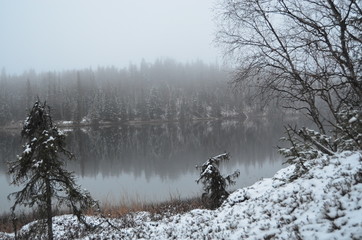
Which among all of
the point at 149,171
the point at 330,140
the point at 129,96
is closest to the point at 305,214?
the point at 330,140

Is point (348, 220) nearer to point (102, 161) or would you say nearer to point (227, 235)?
point (227, 235)

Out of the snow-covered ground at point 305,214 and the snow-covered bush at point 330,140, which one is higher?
the snow-covered bush at point 330,140

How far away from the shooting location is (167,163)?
31.3 meters

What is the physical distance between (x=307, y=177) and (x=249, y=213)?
157 centimetres

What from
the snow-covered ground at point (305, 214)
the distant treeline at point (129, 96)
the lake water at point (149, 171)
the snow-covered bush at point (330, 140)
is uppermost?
the distant treeline at point (129, 96)

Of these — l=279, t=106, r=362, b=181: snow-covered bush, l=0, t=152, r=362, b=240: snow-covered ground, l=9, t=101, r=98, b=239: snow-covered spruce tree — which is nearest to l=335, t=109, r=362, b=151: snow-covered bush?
l=279, t=106, r=362, b=181: snow-covered bush

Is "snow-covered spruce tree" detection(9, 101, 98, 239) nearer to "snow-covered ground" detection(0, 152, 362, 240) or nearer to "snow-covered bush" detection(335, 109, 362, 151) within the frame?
"snow-covered ground" detection(0, 152, 362, 240)

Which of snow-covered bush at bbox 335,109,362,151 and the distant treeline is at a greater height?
the distant treeline

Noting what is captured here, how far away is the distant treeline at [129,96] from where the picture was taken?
309 ft

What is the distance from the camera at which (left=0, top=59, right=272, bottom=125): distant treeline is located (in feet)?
309

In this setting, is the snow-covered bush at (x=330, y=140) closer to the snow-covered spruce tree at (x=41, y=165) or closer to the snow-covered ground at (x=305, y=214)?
the snow-covered ground at (x=305, y=214)

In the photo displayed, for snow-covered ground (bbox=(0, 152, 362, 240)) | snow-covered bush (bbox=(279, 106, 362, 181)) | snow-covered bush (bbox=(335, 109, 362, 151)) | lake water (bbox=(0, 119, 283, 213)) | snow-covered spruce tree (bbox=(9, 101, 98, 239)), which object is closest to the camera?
snow-covered ground (bbox=(0, 152, 362, 240))

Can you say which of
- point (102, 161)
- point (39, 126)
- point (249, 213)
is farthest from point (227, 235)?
point (102, 161)

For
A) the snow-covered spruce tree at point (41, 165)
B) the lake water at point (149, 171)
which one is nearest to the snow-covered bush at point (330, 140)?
the snow-covered spruce tree at point (41, 165)
